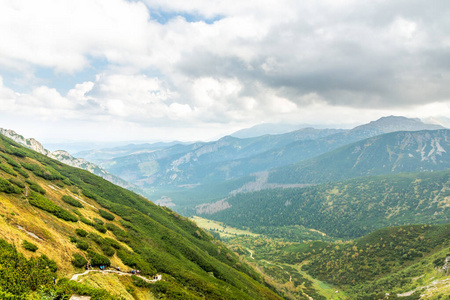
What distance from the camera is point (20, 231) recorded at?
31.2m

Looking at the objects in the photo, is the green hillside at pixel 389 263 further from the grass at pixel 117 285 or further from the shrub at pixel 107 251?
the shrub at pixel 107 251

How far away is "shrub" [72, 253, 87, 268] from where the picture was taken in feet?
105

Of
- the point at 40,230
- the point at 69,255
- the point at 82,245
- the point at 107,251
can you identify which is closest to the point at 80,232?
the point at 82,245

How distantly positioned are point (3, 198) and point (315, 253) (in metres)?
222

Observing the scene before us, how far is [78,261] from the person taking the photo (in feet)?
107

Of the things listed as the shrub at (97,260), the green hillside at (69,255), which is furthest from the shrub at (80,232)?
the shrub at (97,260)

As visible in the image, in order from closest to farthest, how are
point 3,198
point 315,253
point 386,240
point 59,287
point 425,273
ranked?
point 59,287, point 3,198, point 425,273, point 386,240, point 315,253

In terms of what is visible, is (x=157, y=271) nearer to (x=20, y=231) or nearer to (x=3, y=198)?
(x=20, y=231)

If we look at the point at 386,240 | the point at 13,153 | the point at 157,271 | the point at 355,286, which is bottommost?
the point at 355,286

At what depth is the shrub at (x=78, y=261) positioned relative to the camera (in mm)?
32125

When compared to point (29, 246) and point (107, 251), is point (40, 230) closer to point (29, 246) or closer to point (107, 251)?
point (29, 246)

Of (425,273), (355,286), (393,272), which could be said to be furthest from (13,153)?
(393,272)

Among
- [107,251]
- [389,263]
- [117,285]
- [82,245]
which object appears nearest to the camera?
[117,285]

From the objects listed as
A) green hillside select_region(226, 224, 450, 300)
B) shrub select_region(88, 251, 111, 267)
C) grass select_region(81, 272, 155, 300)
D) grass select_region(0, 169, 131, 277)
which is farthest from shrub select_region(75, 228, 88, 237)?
green hillside select_region(226, 224, 450, 300)
